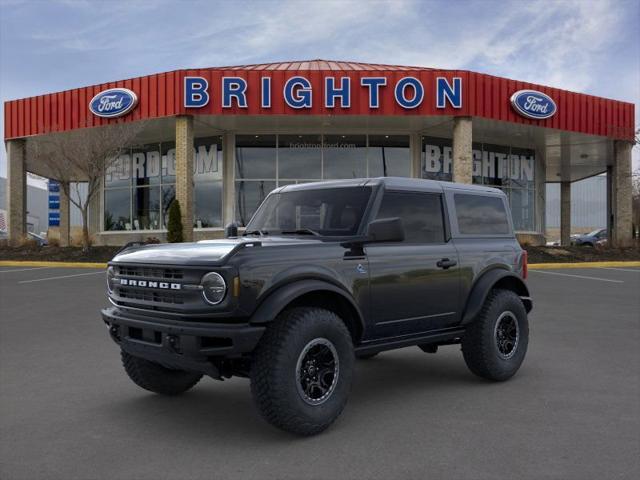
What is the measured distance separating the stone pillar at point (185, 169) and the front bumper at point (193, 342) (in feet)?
55.4

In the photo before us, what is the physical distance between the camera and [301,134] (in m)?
23.7

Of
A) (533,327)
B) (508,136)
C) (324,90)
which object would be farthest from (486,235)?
(508,136)

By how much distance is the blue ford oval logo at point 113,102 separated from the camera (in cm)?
2136

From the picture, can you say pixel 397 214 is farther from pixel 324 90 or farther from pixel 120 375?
pixel 324 90

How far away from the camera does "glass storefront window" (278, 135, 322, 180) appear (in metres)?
23.7

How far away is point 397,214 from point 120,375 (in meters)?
3.10

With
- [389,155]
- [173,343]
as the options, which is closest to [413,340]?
[173,343]

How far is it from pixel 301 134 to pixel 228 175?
349cm

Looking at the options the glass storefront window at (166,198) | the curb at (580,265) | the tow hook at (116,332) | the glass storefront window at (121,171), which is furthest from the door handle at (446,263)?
the glass storefront window at (121,171)

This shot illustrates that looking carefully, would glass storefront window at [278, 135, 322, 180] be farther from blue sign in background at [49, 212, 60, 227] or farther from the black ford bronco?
blue sign in background at [49, 212, 60, 227]

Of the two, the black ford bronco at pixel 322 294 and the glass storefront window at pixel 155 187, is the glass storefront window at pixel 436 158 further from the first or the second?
the black ford bronco at pixel 322 294

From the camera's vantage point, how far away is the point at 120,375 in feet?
18.4

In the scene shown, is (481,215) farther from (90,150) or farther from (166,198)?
(166,198)

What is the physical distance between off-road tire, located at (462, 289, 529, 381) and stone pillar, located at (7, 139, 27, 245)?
918 inches
